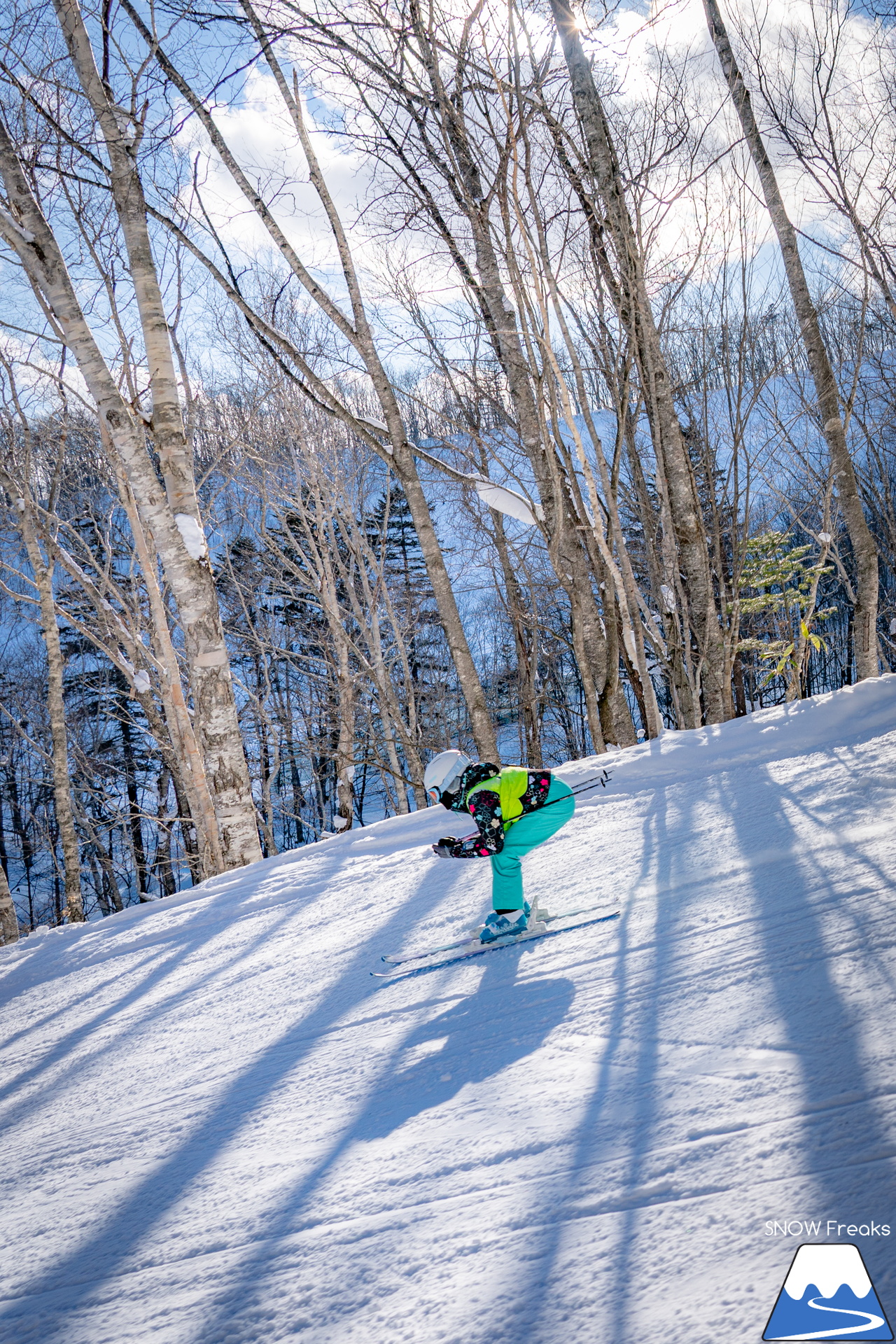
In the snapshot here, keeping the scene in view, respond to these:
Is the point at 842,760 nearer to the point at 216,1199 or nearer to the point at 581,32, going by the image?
the point at 216,1199

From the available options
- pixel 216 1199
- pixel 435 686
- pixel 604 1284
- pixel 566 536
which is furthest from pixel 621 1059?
pixel 435 686

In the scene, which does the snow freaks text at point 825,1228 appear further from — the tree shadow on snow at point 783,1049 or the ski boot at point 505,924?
the ski boot at point 505,924

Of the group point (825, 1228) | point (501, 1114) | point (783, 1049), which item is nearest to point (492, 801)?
point (501, 1114)

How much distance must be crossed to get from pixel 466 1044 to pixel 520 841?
1.03m

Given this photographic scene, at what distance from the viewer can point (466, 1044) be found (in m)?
1.97

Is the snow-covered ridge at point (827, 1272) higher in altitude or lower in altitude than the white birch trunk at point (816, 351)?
lower

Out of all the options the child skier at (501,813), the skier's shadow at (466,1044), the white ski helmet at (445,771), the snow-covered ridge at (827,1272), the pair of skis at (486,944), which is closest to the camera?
the snow-covered ridge at (827,1272)

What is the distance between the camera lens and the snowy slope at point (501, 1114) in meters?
1.16

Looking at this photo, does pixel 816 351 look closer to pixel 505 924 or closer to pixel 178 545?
pixel 178 545

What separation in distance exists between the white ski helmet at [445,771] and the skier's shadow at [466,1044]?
81 cm

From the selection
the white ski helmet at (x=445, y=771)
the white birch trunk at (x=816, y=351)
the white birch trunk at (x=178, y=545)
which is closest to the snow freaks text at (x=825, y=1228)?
the white ski helmet at (x=445, y=771)

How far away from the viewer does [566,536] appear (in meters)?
7.04

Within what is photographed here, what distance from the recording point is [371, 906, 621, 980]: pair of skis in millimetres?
2586

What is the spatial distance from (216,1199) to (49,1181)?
66 centimetres
